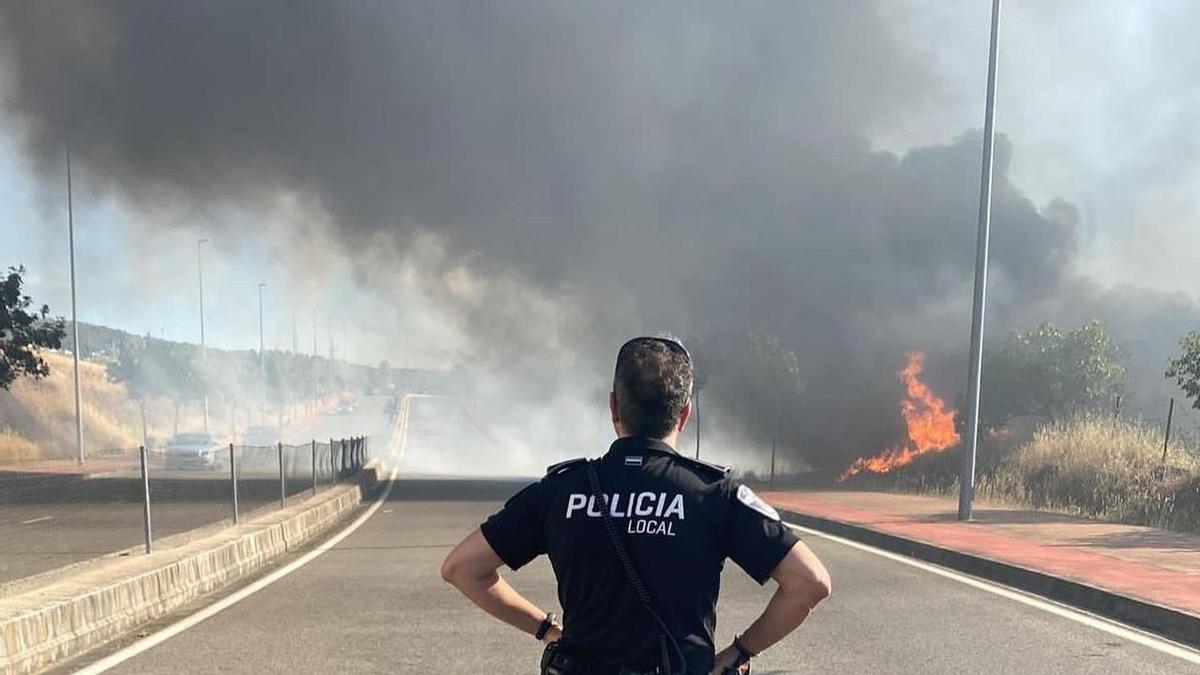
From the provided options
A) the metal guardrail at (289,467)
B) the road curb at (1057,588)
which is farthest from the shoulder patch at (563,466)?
the metal guardrail at (289,467)

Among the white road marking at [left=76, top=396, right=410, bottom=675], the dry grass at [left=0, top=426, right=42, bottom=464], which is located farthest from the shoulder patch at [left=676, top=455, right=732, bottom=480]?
the dry grass at [left=0, top=426, right=42, bottom=464]

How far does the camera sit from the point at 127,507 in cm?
1015

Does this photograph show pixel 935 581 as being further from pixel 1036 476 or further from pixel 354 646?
pixel 1036 476

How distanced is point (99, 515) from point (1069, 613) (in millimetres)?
9197

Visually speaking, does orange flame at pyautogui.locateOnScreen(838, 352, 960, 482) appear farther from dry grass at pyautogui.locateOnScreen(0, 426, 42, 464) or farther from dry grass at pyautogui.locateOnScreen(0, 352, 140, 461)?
dry grass at pyautogui.locateOnScreen(0, 352, 140, 461)

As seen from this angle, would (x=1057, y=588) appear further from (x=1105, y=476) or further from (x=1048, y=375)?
(x=1048, y=375)

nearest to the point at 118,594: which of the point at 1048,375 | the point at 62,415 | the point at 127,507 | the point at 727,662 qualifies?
the point at 127,507

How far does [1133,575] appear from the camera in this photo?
7863 mm

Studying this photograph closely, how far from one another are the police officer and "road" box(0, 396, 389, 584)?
5.99 meters

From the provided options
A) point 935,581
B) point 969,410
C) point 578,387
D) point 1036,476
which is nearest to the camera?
point 935,581

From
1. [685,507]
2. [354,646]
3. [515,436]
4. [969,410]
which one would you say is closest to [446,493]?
[969,410]

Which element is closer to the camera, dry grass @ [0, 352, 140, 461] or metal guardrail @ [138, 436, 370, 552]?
metal guardrail @ [138, 436, 370, 552]

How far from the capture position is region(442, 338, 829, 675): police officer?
1938 millimetres

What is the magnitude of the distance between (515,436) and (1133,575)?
5623cm
